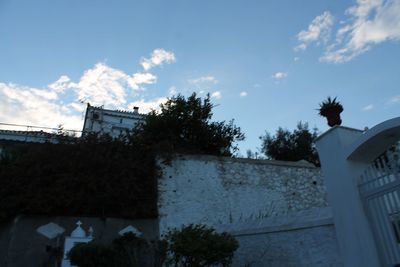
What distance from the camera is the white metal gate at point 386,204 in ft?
18.1

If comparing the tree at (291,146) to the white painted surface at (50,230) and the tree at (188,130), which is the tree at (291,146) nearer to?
the tree at (188,130)

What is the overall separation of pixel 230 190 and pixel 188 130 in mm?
3031

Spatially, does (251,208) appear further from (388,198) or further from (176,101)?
(388,198)

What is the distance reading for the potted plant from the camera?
6.53 meters

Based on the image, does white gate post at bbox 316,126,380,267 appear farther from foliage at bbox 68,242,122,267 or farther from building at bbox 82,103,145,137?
building at bbox 82,103,145,137

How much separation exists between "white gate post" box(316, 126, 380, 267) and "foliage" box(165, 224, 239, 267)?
2.45 meters

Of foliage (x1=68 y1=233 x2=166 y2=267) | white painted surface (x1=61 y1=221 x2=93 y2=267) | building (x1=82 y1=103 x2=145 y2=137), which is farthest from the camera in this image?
building (x1=82 y1=103 x2=145 y2=137)

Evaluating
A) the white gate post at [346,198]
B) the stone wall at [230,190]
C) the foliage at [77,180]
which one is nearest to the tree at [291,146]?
the stone wall at [230,190]

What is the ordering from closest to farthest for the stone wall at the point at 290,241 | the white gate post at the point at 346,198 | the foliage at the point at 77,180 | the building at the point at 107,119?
the white gate post at the point at 346,198
the stone wall at the point at 290,241
the foliage at the point at 77,180
the building at the point at 107,119

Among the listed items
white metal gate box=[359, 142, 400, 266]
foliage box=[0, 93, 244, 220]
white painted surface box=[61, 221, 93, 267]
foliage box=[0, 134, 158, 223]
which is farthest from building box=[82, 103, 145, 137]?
white metal gate box=[359, 142, 400, 266]

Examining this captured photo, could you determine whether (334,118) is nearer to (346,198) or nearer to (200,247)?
(346,198)

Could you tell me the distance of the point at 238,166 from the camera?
13.6m

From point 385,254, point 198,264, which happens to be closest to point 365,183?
point 385,254

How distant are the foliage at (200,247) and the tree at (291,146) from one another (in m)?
12.8
